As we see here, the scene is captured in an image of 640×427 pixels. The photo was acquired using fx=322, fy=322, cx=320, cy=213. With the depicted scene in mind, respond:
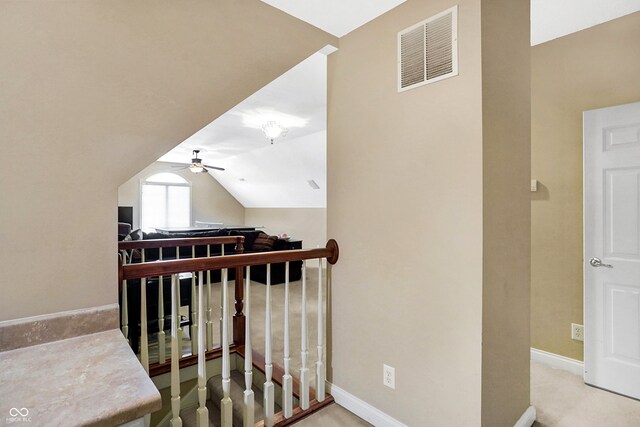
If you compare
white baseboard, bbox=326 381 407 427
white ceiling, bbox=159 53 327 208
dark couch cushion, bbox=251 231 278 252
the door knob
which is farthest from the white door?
dark couch cushion, bbox=251 231 278 252

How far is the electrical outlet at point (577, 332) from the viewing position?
239 centimetres

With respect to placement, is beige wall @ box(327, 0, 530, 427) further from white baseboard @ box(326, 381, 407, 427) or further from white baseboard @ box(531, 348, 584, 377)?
white baseboard @ box(531, 348, 584, 377)

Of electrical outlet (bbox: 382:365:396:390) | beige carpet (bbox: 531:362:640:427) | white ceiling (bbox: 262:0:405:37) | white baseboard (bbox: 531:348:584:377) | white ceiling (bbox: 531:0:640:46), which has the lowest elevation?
beige carpet (bbox: 531:362:640:427)

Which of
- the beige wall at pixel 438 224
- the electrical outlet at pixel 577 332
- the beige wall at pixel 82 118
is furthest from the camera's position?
the electrical outlet at pixel 577 332

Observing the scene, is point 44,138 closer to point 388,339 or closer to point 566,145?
point 388,339

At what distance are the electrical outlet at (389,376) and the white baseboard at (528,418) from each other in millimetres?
667

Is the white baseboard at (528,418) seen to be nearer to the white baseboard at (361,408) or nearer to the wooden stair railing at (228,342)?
the white baseboard at (361,408)

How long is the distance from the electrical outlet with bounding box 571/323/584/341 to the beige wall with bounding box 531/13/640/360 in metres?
0.03

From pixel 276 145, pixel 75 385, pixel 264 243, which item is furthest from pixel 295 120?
pixel 75 385

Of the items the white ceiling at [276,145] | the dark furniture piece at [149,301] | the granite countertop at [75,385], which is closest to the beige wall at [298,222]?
the white ceiling at [276,145]

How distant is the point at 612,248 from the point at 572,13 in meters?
1.59

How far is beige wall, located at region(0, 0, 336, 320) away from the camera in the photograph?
3.69ft

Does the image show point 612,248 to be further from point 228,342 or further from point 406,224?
point 228,342

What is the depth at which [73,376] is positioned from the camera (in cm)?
93
